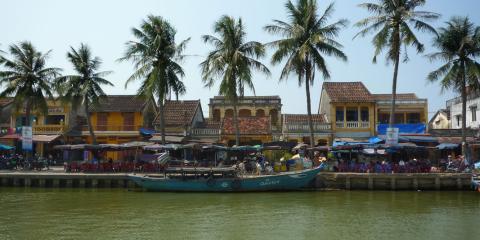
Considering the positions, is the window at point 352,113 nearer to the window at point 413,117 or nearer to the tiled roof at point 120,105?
the window at point 413,117

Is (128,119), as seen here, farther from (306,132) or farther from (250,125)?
(306,132)

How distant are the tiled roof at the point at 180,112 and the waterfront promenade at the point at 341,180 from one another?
42.0 ft

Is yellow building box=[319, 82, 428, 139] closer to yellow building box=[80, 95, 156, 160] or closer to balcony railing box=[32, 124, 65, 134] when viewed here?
yellow building box=[80, 95, 156, 160]

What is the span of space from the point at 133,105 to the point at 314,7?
22357 millimetres

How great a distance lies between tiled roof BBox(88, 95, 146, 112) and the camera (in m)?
44.9

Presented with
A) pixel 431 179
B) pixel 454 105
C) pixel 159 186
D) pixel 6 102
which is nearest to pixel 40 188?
pixel 159 186

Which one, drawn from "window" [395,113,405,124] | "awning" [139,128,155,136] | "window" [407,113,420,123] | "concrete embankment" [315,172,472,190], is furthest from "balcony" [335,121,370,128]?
"awning" [139,128,155,136]

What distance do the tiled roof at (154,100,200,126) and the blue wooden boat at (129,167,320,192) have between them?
14180 millimetres

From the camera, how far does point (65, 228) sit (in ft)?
59.0

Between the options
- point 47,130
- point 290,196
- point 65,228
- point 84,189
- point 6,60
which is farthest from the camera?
point 47,130

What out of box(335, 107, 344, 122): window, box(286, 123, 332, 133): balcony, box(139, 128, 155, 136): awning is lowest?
box(139, 128, 155, 136): awning

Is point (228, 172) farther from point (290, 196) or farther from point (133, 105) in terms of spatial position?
point (133, 105)

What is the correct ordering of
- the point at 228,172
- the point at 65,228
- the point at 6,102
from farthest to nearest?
the point at 6,102, the point at 228,172, the point at 65,228

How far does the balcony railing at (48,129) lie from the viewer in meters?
44.4
